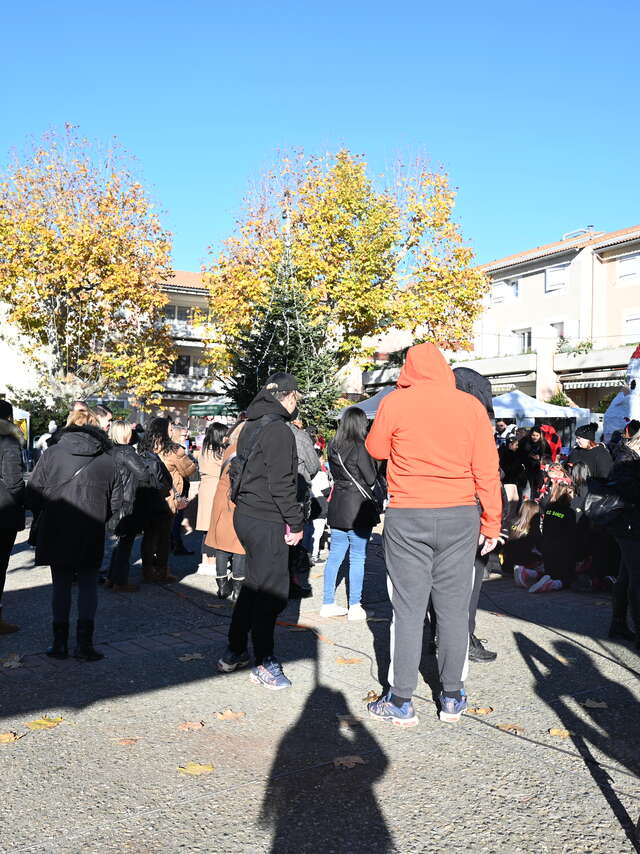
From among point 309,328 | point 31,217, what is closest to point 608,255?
point 309,328

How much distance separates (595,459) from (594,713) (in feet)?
15.4

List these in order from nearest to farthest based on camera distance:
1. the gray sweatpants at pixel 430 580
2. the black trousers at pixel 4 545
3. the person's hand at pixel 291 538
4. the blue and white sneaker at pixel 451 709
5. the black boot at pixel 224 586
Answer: the gray sweatpants at pixel 430 580, the blue and white sneaker at pixel 451 709, the person's hand at pixel 291 538, the black trousers at pixel 4 545, the black boot at pixel 224 586

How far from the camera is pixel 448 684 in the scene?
169 inches

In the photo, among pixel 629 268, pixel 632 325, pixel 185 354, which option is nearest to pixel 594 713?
pixel 632 325

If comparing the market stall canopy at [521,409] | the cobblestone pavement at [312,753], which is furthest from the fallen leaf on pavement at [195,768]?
the market stall canopy at [521,409]

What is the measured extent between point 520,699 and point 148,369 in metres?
29.4

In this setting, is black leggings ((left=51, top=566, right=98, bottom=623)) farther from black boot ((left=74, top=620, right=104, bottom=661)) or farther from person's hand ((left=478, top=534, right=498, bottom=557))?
person's hand ((left=478, top=534, right=498, bottom=557))

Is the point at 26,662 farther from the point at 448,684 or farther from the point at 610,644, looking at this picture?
the point at 610,644

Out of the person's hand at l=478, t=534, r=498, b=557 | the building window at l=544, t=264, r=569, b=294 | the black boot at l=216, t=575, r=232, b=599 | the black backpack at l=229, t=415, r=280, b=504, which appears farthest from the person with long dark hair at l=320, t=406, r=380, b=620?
the building window at l=544, t=264, r=569, b=294

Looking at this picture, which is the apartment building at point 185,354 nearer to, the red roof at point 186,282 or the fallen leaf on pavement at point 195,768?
the red roof at point 186,282

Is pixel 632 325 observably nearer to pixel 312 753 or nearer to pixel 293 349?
pixel 293 349

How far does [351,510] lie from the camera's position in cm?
676

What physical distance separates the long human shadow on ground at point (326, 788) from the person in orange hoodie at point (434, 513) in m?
0.34

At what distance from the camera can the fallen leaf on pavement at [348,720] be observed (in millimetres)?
4238
